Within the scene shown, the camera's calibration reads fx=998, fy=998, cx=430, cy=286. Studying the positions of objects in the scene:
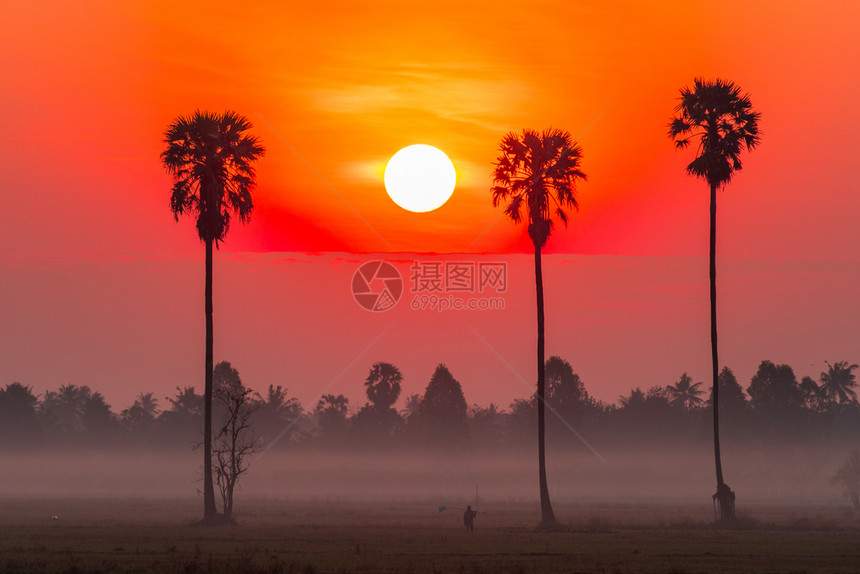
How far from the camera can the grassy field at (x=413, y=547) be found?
113 feet

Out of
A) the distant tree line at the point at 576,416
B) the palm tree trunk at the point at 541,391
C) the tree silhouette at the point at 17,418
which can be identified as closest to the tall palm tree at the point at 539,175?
the palm tree trunk at the point at 541,391

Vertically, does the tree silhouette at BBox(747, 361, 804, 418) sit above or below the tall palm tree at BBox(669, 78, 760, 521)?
below

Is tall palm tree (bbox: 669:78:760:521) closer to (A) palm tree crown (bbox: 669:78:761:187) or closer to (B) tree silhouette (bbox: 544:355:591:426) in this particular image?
(A) palm tree crown (bbox: 669:78:761:187)

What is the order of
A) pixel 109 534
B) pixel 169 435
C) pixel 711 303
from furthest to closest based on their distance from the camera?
pixel 169 435, pixel 711 303, pixel 109 534

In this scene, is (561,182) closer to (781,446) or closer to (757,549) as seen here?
(757,549)

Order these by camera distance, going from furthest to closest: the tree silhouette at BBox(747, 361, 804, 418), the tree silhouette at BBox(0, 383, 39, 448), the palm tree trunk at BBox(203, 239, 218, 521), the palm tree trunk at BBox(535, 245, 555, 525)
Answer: the tree silhouette at BBox(0, 383, 39, 448) < the tree silhouette at BBox(747, 361, 804, 418) < the palm tree trunk at BBox(535, 245, 555, 525) < the palm tree trunk at BBox(203, 239, 218, 521)

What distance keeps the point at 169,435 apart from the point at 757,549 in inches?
6374

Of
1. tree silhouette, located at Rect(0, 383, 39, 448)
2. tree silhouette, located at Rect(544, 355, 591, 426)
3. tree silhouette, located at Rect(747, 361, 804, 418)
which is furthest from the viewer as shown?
tree silhouette, located at Rect(0, 383, 39, 448)

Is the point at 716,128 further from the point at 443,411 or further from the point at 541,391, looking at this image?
the point at 443,411

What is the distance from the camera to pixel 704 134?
66.8 m

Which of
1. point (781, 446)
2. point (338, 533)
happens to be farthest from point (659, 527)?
point (781, 446)

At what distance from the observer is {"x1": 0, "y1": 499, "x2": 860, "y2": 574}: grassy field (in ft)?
113

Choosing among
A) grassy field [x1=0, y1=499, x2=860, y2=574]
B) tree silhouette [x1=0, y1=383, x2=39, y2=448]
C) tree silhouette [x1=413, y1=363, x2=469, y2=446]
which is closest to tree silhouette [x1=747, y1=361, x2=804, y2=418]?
tree silhouette [x1=413, y1=363, x2=469, y2=446]

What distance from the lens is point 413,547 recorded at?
4328 cm
